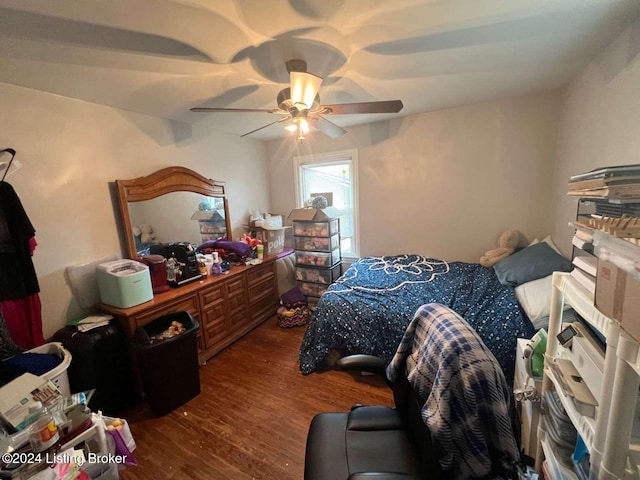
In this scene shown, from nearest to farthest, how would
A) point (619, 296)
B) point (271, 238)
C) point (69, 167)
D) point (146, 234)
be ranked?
point (619, 296) → point (69, 167) → point (146, 234) → point (271, 238)

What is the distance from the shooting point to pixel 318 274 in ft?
10.9

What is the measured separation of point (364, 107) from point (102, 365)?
255 centimetres

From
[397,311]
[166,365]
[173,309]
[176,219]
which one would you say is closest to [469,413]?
[397,311]

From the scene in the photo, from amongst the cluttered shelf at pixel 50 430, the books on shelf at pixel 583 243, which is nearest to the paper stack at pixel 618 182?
the books on shelf at pixel 583 243

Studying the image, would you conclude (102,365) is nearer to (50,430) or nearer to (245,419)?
(50,430)

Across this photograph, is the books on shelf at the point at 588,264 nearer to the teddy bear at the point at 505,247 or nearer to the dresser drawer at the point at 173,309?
the teddy bear at the point at 505,247

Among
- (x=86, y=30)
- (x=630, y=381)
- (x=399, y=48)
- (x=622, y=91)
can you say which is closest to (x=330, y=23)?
(x=399, y=48)

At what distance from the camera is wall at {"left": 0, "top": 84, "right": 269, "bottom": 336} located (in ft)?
5.75

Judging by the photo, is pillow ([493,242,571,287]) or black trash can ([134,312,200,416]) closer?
black trash can ([134,312,200,416])

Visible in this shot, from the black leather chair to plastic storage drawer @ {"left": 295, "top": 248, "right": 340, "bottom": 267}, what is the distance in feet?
6.43

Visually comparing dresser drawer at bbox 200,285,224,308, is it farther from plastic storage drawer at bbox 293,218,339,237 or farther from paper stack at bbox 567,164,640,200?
paper stack at bbox 567,164,640,200

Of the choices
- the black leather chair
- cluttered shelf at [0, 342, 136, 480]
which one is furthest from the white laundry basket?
the black leather chair

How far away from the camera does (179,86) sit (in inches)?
75.4

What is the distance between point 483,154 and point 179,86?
298cm
